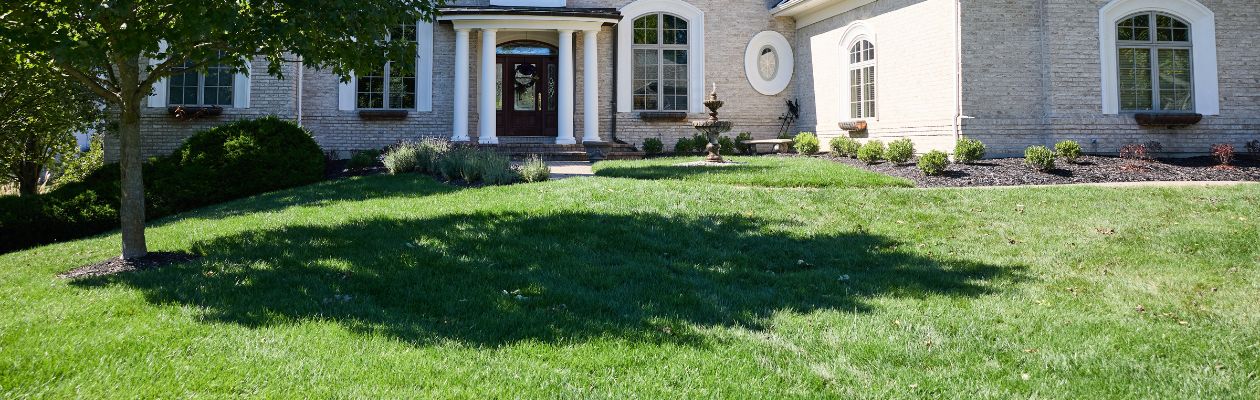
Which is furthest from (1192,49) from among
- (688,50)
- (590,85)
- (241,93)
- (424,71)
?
(241,93)

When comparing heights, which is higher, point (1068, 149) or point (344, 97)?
point (344, 97)

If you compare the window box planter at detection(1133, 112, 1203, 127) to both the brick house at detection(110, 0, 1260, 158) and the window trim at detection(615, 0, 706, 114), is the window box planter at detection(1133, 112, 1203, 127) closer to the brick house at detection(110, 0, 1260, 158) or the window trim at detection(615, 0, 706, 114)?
the brick house at detection(110, 0, 1260, 158)

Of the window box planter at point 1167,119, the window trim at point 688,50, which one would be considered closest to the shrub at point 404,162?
the window trim at point 688,50

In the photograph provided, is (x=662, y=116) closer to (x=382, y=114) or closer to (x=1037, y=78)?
(x=382, y=114)

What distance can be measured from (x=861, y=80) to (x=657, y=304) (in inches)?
484

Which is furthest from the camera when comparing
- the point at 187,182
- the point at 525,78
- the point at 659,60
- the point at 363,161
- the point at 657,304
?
the point at 659,60

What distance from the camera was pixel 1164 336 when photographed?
3953 mm

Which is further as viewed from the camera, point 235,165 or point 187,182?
point 235,165

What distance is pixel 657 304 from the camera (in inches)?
177

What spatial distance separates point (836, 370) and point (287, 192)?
30.6 ft

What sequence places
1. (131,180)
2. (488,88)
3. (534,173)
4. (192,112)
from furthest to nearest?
(488,88), (192,112), (534,173), (131,180)

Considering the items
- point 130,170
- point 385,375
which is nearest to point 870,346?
point 385,375

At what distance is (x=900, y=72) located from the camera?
14172 mm

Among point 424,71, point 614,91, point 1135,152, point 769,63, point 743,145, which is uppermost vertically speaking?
point 769,63
